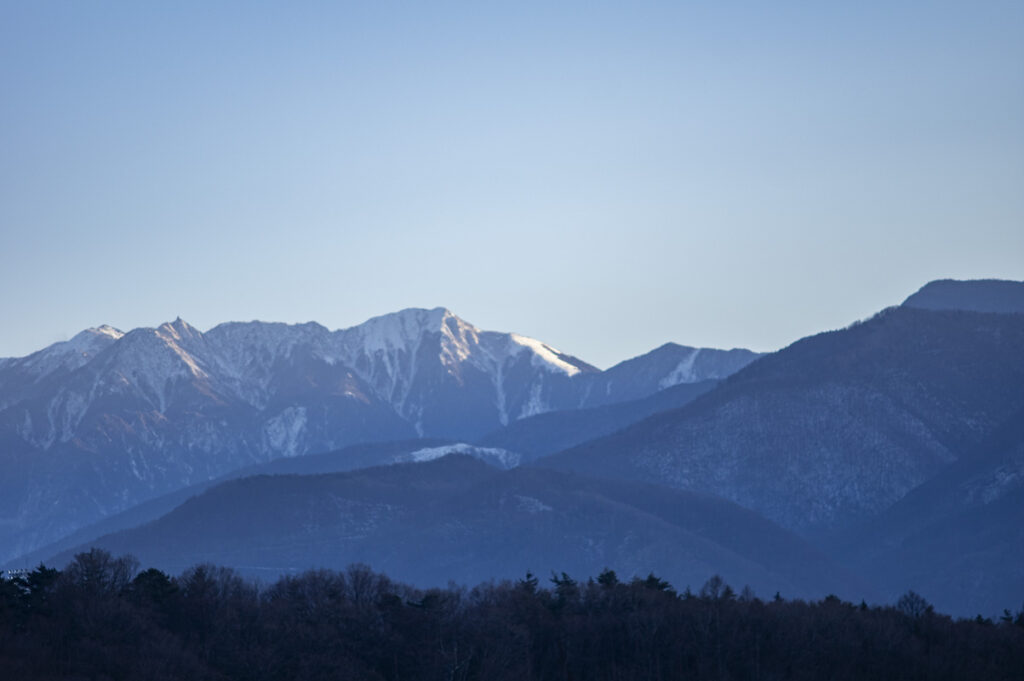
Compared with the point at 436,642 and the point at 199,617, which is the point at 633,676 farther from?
the point at 199,617

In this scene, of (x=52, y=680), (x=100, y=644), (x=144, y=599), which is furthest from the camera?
(x=144, y=599)

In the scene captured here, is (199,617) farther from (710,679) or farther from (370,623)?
(710,679)

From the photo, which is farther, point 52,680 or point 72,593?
point 72,593

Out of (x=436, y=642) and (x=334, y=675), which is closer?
(x=334, y=675)

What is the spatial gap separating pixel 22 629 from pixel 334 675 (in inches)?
1305

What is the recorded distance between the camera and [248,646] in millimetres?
190000

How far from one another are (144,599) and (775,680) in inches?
2860

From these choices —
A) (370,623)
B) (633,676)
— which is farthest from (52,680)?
(633,676)

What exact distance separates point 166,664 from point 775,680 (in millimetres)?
68881

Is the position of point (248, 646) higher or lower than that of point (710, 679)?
higher

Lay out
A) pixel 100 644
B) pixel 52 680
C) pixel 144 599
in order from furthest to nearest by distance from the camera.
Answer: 1. pixel 144 599
2. pixel 100 644
3. pixel 52 680

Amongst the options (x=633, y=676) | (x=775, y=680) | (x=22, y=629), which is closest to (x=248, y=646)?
(x=22, y=629)

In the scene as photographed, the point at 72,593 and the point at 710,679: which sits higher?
the point at 72,593

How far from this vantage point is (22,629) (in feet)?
597
